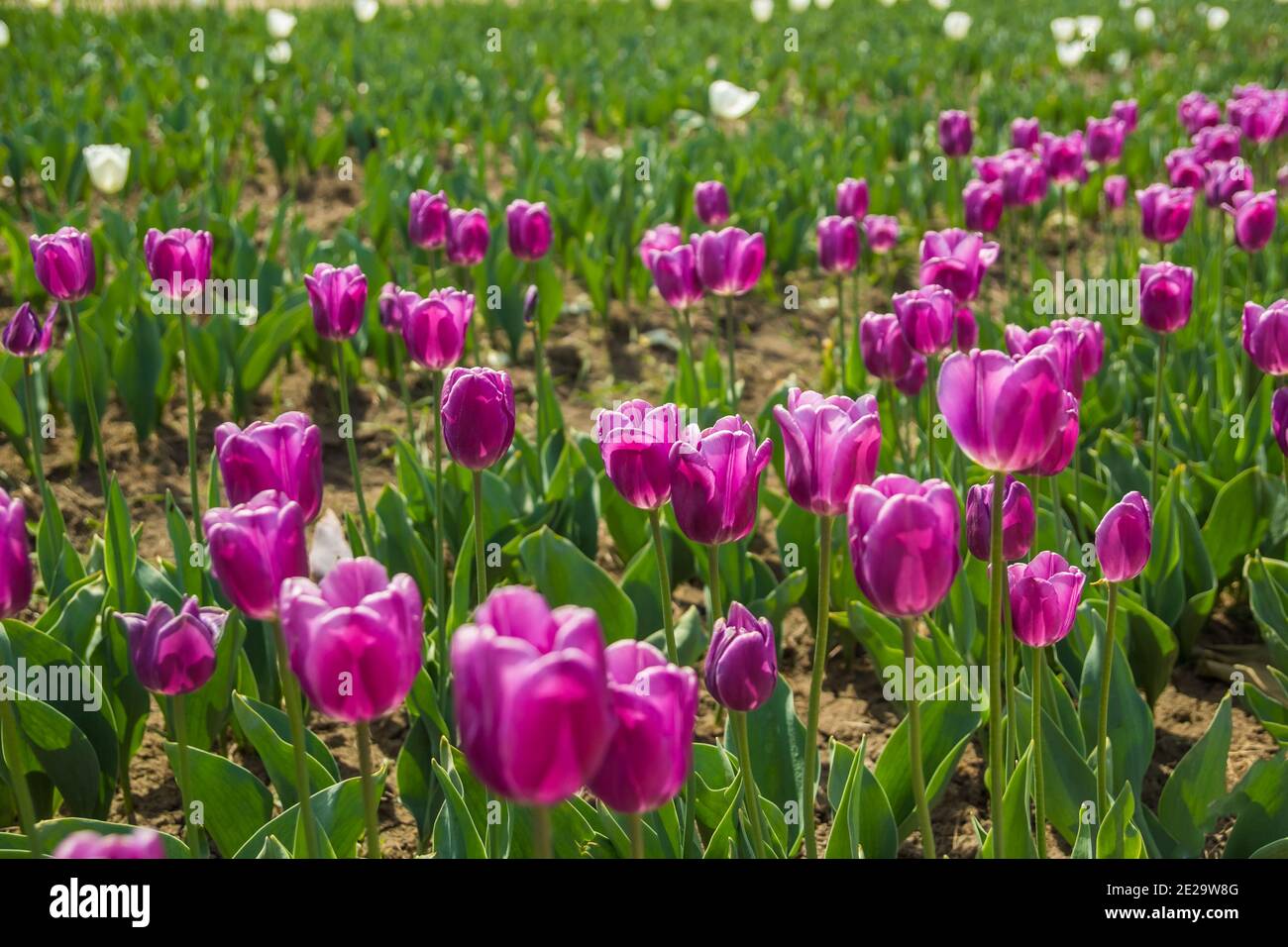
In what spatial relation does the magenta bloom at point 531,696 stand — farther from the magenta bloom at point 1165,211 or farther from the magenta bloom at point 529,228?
the magenta bloom at point 1165,211

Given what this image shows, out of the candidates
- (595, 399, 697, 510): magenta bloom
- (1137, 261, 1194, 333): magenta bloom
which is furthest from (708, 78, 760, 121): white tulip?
(595, 399, 697, 510): magenta bloom

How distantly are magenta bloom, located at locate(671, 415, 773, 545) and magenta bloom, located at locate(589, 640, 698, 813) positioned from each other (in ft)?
1.42

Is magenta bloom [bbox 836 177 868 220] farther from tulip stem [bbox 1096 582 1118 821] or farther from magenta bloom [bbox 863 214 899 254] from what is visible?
tulip stem [bbox 1096 582 1118 821]

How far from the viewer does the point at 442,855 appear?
1.76 meters

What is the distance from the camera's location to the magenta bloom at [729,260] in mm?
2852

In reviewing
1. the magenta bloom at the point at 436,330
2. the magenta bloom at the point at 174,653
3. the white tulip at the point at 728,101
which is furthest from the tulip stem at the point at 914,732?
the white tulip at the point at 728,101

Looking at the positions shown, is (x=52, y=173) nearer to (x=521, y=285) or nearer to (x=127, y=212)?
(x=127, y=212)

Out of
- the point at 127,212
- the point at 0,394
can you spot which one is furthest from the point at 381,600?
the point at 127,212

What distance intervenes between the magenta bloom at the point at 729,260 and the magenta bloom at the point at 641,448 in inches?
49.1

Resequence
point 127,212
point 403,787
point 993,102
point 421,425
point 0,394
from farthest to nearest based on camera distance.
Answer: point 993,102
point 127,212
point 421,425
point 0,394
point 403,787

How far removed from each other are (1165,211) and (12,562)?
116 inches

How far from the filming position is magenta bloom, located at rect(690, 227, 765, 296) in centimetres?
285

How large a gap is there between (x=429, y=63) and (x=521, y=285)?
19.7ft

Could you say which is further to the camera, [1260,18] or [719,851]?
[1260,18]
